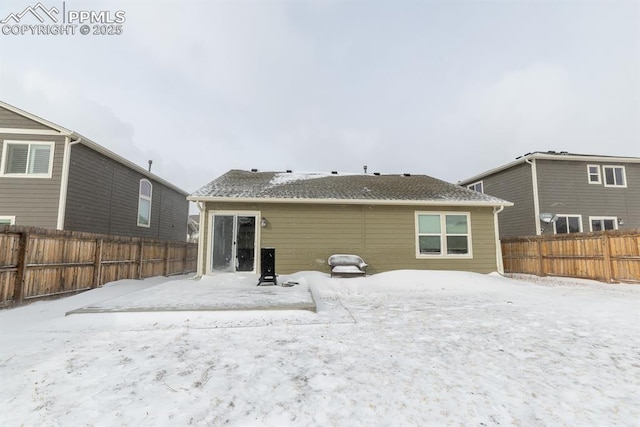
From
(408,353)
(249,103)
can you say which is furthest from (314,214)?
(249,103)

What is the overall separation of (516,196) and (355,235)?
11.0 meters

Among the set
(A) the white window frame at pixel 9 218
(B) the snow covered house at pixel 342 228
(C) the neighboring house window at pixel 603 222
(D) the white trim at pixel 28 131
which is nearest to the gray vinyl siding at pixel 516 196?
(C) the neighboring house window at pixel 603 222

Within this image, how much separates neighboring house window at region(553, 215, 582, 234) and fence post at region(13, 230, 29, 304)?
19.7 m

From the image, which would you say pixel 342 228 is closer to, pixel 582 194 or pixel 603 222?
pixel 582 194

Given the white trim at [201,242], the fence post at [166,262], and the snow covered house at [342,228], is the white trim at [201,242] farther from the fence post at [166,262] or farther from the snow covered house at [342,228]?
the fence post at [166,262]

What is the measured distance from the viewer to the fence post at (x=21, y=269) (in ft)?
18.6

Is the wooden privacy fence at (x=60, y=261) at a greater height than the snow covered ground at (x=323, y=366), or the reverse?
the wooden privacy fence at (x=60, y=261)

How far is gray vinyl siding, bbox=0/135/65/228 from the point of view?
31.6 ft

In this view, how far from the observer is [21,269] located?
573cm

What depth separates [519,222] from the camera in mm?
15523

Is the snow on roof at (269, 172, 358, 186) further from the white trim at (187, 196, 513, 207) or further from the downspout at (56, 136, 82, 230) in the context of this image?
the downspout at (56, 136, 82, 230)

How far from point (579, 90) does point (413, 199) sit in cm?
2016

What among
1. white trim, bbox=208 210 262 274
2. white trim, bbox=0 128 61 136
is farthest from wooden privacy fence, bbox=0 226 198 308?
white trim, bbox=0 128 61 136

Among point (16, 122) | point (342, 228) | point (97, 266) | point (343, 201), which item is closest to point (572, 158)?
point (343, 201)
